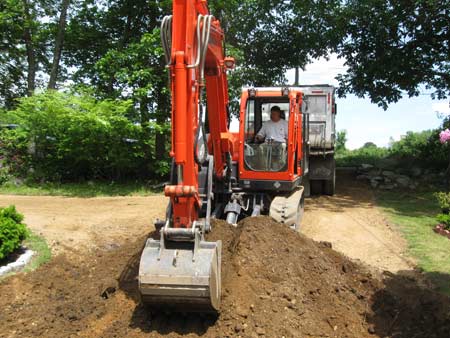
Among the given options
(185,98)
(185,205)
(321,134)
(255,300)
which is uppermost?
(185,98)

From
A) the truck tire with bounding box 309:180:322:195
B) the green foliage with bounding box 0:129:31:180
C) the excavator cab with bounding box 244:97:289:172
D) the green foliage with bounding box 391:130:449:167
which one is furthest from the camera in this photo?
the green foliage with bounding box 391:130:449:167

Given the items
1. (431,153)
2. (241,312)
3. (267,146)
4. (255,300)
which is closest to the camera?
(241,312)

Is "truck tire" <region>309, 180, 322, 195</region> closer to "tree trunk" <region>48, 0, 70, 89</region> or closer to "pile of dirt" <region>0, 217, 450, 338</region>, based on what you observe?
"pile of dirt" <region>0, 217, 450, 338</region>

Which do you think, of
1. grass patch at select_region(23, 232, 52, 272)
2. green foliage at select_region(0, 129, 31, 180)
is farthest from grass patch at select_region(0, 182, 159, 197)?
grass patch at select_region(23, 232, 52, 272)

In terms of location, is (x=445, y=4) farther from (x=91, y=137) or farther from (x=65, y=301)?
(x=65, y=301)

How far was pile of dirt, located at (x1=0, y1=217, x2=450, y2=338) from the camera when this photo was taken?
4.72m

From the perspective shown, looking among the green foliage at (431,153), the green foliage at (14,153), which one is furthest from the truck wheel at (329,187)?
the green foliage at (14,153)

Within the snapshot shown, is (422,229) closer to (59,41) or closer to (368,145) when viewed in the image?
(59,41)

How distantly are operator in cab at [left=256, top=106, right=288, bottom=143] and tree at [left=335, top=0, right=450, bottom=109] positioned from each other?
7960 mm

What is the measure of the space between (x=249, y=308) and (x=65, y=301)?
7.10 feet

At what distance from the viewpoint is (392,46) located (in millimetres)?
15125

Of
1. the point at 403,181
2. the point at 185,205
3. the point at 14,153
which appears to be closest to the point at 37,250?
the point at 185,205

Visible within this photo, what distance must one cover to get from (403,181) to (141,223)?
10.5 metres

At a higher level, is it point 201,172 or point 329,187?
point 201,172
